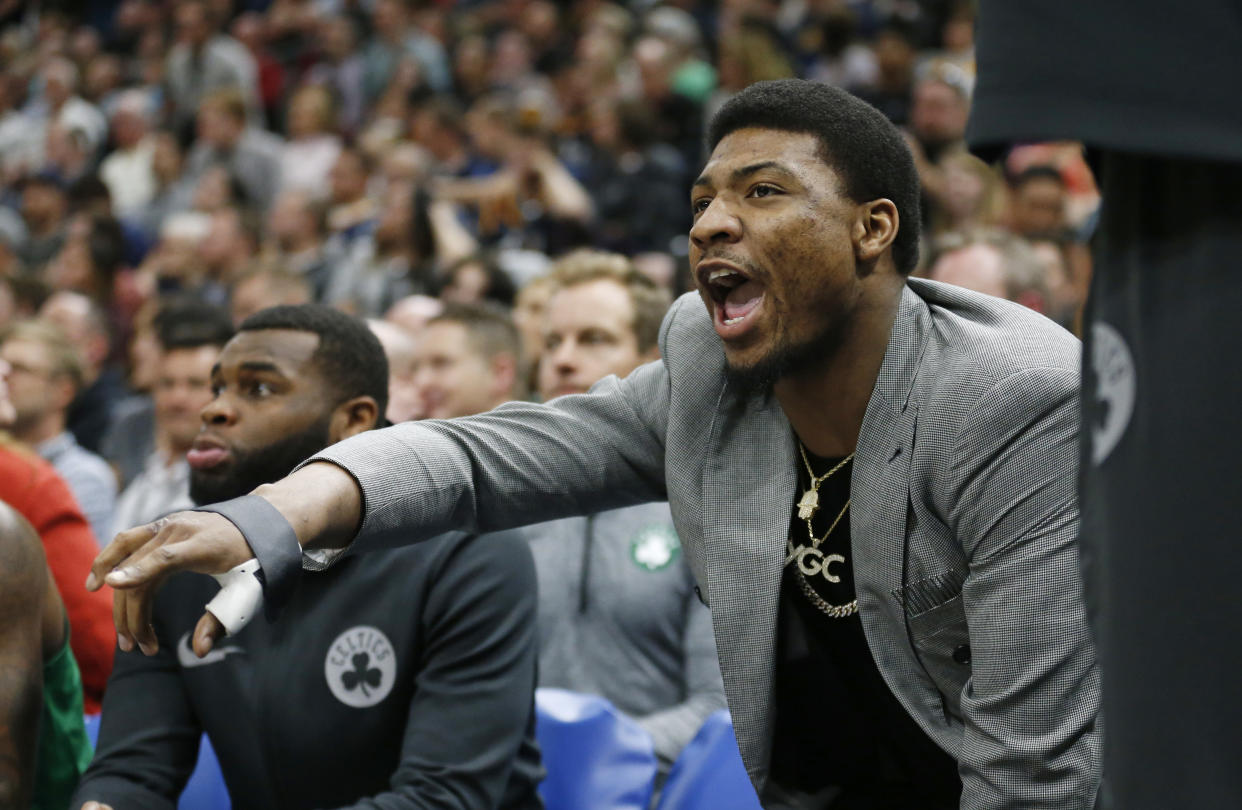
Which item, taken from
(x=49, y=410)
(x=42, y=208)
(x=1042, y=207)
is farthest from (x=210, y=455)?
(x=42, y=208)

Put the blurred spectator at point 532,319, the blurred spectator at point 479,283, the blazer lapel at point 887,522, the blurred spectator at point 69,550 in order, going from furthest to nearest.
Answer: the blurred spectator at point 479,283
the blurred spectator at point 532,319
the blurred spectator at point 69,550
the blazer lapel at point 887,522

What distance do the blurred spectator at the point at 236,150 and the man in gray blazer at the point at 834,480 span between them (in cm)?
824

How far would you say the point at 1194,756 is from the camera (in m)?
1.11

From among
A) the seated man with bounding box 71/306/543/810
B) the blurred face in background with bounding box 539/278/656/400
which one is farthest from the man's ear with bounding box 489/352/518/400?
the seated man with bounding box 71/306/543/810

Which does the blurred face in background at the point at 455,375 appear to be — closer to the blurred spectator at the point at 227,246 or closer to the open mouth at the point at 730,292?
the open mouth at the point at 730,292

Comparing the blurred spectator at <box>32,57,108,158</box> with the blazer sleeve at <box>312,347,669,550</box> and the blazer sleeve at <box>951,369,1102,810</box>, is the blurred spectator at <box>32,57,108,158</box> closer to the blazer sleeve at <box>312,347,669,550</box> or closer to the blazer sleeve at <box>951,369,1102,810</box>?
the blazer sleeve at <box>312,347,669,550</box>

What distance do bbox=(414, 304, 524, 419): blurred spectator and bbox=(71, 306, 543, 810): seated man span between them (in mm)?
1636

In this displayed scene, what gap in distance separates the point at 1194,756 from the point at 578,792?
1981mm

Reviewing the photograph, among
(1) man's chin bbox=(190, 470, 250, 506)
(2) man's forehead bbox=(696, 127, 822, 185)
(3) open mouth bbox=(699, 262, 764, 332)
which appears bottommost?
(1) man's chin bbox=(190, 470, 250, 506)

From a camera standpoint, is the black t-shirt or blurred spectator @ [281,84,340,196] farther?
blurred spectator @ [281,84,340,196]

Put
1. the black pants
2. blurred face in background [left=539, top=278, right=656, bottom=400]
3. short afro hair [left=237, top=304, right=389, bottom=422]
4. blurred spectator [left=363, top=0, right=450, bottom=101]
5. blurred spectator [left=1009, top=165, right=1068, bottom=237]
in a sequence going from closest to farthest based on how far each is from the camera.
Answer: the black pants < short afro hair [left=237, top=304, right=389, bottom=422] < blurred face in background [left=539, top=278, right=656, bottom=400] < blurred spectator [left=1009, top=165, right=1068, bottom=237] < blurred spectator [left=363, top=0, right=450, bottom=101]

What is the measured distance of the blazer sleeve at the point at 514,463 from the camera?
1.97 m

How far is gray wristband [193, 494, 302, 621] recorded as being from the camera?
170 cm

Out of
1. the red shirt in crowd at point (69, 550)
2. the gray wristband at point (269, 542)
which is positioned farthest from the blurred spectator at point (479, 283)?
the gray wristband at point (269, 542)
